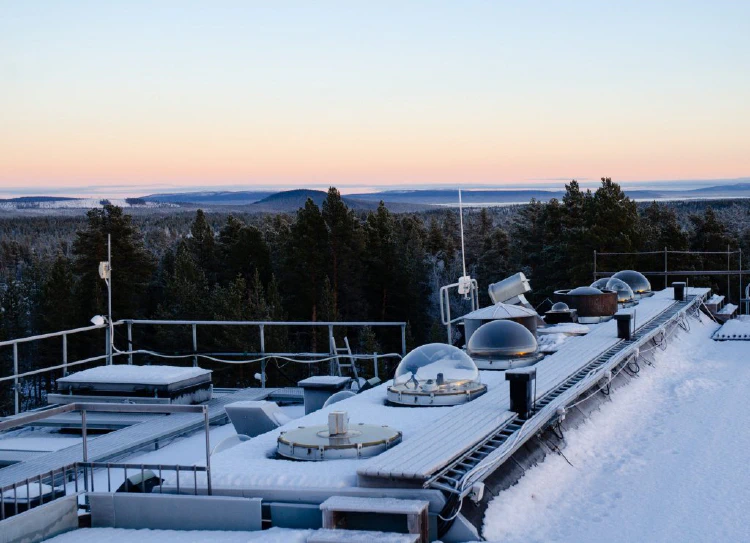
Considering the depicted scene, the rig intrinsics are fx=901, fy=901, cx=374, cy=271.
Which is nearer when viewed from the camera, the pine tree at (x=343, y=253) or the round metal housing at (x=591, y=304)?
the round metal housing at (x=591, y=304)

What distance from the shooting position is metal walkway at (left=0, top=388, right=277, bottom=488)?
26.8ft

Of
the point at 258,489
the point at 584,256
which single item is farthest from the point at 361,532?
the point at 584,256

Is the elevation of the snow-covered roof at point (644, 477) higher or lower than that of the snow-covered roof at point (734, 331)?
higher

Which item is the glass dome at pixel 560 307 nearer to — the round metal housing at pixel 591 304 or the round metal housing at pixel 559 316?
the round metal housing at pixel 559 316

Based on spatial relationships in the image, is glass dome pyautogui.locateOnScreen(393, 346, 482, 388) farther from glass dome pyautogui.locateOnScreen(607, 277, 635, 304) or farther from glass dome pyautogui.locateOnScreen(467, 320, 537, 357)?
glass dome pyautogui.locateOnScreen(607, 277, 635, 304)

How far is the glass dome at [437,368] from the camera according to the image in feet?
29.4

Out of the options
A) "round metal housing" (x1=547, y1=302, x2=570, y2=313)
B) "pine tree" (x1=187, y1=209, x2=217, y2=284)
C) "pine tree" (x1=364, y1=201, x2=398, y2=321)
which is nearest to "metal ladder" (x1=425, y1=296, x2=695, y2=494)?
"round metal housing" (x1=547, y1=302, x2=570, y2=313)

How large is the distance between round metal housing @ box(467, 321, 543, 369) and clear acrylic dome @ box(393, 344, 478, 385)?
163 centimetres

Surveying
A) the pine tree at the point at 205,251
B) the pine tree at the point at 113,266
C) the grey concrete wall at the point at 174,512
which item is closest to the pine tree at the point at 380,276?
Answer: the pine tree at the point at 205,251

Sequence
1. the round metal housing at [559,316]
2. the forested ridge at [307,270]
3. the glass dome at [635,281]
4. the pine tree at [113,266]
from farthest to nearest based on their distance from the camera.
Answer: the pine tree at [113,266] < the forested ridge at [307,270] < the glass dome at [635,281] < the round metal housing at [559,316]

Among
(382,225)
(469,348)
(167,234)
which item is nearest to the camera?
(469,348)

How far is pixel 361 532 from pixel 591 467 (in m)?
2.97

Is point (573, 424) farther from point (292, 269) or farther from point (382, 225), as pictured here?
point (382, 225)

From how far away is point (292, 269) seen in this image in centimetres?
6266
